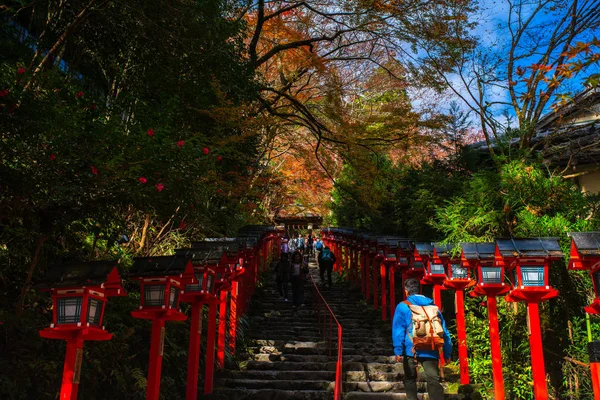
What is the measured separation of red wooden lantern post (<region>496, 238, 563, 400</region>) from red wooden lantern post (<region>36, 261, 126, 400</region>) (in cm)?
528

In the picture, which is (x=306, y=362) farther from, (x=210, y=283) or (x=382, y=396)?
(x=210, y=283)

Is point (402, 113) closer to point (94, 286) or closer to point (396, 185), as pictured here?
point (396, 185)

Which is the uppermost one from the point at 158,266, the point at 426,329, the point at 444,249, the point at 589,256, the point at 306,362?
the point at 444,249

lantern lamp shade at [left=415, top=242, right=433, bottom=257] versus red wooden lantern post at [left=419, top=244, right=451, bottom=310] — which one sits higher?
lantern lamp shade at [left=415, top=242, right=433, bottom=257]

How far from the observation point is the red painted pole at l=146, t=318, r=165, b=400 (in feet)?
19.0

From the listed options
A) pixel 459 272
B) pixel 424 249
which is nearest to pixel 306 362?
pixel 424 249

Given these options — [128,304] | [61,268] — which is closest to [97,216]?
[61,268]

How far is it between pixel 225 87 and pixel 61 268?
5173mm

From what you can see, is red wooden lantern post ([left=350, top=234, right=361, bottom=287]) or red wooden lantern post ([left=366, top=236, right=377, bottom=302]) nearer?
red wooden lantern post ([left=366, top=236, right=377, bottom=302])

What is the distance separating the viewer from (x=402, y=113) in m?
12.4

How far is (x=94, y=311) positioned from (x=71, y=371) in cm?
60

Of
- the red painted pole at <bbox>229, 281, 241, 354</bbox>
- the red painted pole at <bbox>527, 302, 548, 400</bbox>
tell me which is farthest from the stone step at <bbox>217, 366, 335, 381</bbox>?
the red painted pole at <bbox>527, 302, 548, 400</bbox>

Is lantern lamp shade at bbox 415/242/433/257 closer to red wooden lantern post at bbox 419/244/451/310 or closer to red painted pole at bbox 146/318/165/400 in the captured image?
red wooden lantern post at bbox 419/244/451/310

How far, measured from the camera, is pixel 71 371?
15.1 feet
